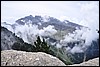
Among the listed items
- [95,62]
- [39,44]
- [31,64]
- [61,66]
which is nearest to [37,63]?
[31,64]

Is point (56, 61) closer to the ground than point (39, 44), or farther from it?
farther from it

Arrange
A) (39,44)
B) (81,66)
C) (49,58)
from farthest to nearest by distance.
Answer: (39,44) < (49,58) < (81,66)

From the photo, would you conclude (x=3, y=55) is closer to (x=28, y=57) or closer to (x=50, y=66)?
(x=28, y=57)

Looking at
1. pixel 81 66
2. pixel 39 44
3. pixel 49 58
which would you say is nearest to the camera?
pixel 81 66

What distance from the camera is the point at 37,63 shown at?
1570 centimetres

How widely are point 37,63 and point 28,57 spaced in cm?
104

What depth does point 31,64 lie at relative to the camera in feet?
51.3

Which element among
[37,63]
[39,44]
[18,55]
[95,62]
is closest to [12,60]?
[18,55]

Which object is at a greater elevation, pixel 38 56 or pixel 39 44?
pixel 38 56

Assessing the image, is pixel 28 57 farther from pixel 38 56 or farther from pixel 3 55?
pixel 3 55

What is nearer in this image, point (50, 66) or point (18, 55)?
point (50, 66)

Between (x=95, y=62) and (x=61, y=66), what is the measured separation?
→ 259 centimetres

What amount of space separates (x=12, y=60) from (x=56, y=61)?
302 centimetres

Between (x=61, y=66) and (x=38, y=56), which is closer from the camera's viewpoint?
(x=61, y=66)
